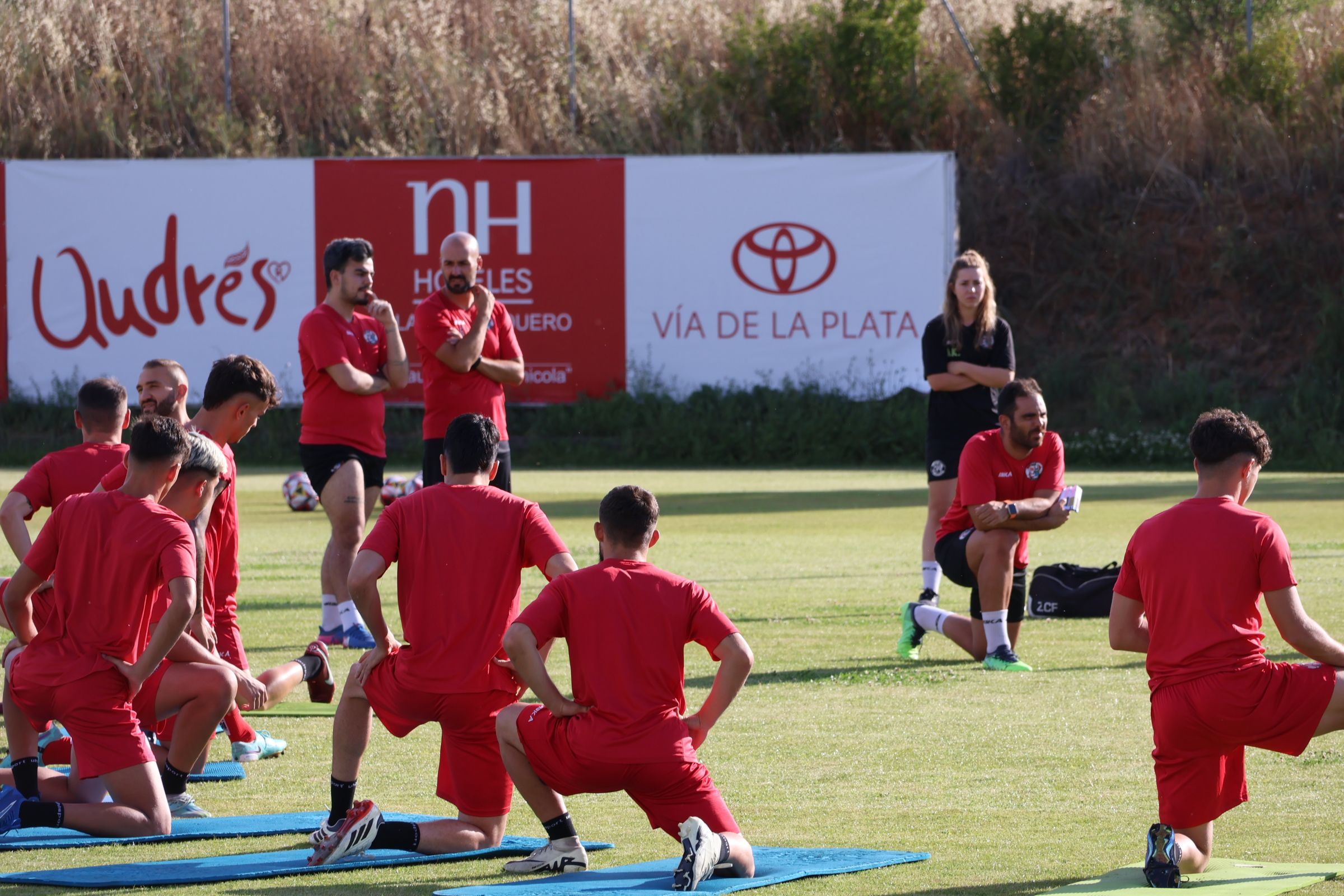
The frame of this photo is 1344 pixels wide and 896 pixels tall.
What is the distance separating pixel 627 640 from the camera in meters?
5.14

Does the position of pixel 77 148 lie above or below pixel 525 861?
above

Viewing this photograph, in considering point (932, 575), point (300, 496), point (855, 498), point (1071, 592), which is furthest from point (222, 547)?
point (855, 498)

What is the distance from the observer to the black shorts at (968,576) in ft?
31.1

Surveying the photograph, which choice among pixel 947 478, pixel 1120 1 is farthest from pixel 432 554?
pixel 1120 1

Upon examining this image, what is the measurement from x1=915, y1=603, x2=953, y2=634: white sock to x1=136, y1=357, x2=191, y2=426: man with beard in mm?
3966

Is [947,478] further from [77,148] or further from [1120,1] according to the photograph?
[77,148]

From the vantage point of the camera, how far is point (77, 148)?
107 ft

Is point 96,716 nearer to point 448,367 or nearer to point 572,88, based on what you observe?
point 448,367

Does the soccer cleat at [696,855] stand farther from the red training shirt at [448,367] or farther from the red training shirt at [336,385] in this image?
the red training shirt at [336,385]

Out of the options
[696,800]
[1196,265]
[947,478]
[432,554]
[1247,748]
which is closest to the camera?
[696,800]

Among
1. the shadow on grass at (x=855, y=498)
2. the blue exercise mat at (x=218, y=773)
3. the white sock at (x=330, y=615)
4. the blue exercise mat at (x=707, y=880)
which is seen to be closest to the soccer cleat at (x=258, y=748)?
the blue exercise mat at (x=218, y=773)

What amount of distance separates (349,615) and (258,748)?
274 cm

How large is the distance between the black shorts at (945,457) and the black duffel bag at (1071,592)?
0.92 m

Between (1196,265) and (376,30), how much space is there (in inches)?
575
